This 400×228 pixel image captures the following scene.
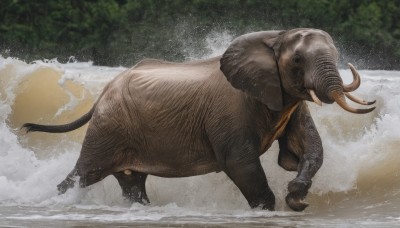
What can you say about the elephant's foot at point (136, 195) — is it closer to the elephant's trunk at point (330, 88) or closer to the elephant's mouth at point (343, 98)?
the elephant's mouth at point (343, 98)

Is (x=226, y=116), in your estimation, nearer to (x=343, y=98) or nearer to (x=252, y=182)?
(x=252, y=182)

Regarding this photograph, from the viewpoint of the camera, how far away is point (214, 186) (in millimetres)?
14000

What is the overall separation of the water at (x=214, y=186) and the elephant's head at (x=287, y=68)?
1.02 m

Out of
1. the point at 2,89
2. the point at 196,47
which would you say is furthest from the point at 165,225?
the point at 196,47

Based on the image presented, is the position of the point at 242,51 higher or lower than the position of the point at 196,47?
higher

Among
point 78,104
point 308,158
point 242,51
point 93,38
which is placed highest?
point 242,51

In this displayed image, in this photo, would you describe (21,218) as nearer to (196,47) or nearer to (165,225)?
(165,225)

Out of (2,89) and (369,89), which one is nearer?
(369,89)

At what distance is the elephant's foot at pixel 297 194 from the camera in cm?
1230

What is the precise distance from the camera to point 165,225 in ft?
39.4

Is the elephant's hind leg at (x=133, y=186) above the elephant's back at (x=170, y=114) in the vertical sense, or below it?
below

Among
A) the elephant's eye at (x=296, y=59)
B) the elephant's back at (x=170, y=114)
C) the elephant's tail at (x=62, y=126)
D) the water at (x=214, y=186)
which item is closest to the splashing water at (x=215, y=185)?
the water at (x=214, y=186)

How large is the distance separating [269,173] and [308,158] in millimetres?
1449

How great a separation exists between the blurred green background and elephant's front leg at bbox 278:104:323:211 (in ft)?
38.6
